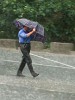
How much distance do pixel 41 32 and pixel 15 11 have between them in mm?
8479

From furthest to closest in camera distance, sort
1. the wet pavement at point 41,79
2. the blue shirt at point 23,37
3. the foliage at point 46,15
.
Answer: the foliage at point 46,15
the blue shirt at point 23,37
the wet pavement at point 41,79

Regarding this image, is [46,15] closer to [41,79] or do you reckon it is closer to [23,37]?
[23,37]

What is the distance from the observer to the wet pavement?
1036 cm

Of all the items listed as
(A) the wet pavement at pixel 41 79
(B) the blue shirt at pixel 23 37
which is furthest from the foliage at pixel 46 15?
(B) the blue shirt at pixel 23 37

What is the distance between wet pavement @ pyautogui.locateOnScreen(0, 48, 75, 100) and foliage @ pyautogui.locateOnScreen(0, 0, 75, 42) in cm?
354

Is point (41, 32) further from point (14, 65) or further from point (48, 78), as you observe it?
point (14, 65)

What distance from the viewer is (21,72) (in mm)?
13117

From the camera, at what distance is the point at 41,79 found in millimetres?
12719

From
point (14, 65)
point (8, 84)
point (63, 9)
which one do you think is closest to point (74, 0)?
point (63, 9)

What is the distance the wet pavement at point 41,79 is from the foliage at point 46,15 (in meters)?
3.54

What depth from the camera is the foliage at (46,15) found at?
21.4 m

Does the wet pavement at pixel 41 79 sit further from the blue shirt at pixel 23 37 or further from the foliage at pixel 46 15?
the foliage at pixel 46 15

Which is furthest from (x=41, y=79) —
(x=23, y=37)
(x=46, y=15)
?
(x=46, y=15)

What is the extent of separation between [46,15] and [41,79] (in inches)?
390
